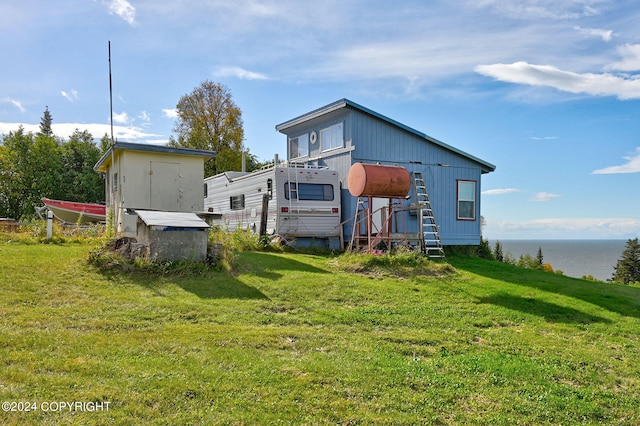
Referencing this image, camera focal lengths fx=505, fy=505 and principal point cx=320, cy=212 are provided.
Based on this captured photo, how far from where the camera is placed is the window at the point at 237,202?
19.9 meters

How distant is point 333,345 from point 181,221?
19.4ft

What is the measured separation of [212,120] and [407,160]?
19.8m

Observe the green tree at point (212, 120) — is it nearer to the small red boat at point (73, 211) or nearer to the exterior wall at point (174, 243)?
the small red boat at point (73, 211)

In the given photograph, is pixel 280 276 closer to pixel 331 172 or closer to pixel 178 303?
pixel 178 303

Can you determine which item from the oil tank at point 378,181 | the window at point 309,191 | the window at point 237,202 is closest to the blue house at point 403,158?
the window at point 309,191

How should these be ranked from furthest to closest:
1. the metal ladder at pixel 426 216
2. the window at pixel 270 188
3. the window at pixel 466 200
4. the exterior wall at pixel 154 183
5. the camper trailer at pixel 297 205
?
1. the window at pixel 466 200
2. the window at pixel 270 188
3. the metal ladder at pixel 426 216
4. the camper trailer at pixel 297 205
5. the exterior wall at pixel 154 183

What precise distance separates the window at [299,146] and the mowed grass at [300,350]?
10.7 metres

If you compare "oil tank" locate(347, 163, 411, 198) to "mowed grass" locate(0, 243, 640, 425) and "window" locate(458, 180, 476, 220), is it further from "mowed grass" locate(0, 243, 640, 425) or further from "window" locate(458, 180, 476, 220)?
"window" locate(458, 180, 476, 220)

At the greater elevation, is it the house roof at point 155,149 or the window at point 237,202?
the house roof at point 155,149

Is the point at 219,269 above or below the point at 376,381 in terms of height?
above

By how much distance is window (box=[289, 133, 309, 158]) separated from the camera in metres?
21.1

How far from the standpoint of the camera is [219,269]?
10914 mm

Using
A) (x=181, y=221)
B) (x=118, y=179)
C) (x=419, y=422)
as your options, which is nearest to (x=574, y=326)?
(x=419, y=422)

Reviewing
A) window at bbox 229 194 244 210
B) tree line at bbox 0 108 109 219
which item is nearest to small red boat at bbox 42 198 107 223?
window at bbox 229 194 244 210
